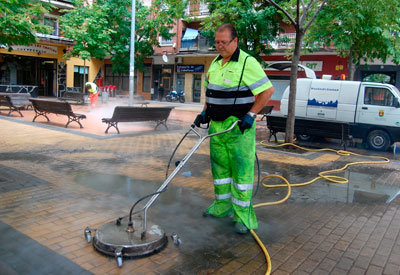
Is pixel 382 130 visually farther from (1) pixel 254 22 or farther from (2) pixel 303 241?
(1) pixel 254 22

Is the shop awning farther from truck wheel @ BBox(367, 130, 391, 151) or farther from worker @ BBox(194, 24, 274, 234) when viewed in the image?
worker @ BBox(194, 24, 274, 234)

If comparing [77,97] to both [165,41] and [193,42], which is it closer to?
[193,42]

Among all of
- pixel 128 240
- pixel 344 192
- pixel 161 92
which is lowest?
pixel 344 192

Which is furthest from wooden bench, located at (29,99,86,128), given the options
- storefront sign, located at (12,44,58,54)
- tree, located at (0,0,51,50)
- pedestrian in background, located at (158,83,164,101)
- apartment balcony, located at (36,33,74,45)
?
pedestrian in background, located at (158,83,164,101)

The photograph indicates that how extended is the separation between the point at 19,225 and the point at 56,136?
6260 mm

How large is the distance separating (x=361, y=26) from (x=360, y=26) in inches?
12.2

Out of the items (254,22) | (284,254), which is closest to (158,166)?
(284,254)

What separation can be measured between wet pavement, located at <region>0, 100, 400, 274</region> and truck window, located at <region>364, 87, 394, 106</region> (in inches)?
138

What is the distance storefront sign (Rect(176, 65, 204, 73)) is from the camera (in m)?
30.3

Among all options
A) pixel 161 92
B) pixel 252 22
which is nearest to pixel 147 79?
pixel 161 92

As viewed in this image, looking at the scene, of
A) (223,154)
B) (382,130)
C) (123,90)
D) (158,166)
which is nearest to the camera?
(223,154)

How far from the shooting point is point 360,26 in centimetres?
1217

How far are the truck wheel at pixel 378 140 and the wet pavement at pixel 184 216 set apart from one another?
9.83 ft

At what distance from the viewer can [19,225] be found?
368cm
